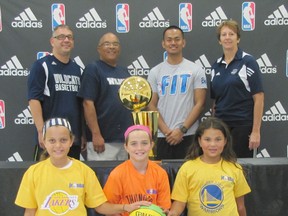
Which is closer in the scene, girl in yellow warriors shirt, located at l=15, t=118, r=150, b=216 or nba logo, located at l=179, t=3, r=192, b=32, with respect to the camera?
girl in yellow warriors shirt, located at l=15, t=118, r=150, b=216

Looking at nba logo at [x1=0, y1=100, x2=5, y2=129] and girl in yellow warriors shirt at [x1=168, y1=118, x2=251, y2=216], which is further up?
nba logo at [x1=0, y1=100, x2=5, y2=129]

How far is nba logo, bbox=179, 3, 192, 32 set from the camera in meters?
3.61

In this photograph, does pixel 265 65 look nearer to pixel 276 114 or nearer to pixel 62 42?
pixel 276 114

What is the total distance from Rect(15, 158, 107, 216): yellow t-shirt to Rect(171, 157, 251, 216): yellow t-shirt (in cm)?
49

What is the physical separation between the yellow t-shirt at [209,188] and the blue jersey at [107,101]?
0.99 m

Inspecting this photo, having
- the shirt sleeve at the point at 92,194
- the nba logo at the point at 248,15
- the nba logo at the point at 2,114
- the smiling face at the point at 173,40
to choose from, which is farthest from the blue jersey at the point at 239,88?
the nba logo at the point at 2,114

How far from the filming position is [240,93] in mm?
2969

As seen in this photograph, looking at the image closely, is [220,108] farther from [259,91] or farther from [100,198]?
[100,198]

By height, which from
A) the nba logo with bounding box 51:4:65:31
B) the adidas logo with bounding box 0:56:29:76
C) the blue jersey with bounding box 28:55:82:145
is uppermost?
the nba logo with bounding box 51:4:65:31

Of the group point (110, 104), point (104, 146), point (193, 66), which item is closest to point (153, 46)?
point (193, 66)

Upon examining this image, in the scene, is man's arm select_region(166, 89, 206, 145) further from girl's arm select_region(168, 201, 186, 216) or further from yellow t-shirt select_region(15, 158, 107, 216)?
yellow t-shirt select_region(15, 158, 107, 216)

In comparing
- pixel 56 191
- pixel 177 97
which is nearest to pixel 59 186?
pixel 56 191

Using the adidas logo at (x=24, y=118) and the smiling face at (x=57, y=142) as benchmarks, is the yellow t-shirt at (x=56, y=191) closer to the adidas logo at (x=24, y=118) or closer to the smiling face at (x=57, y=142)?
the smiling face at (x=57, y=142)

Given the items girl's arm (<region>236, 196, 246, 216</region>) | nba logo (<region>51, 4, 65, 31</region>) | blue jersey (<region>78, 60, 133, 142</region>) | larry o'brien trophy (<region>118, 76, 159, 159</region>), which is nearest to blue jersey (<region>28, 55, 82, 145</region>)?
blue jersey (<region>78, 60, 133, 142</region>)
